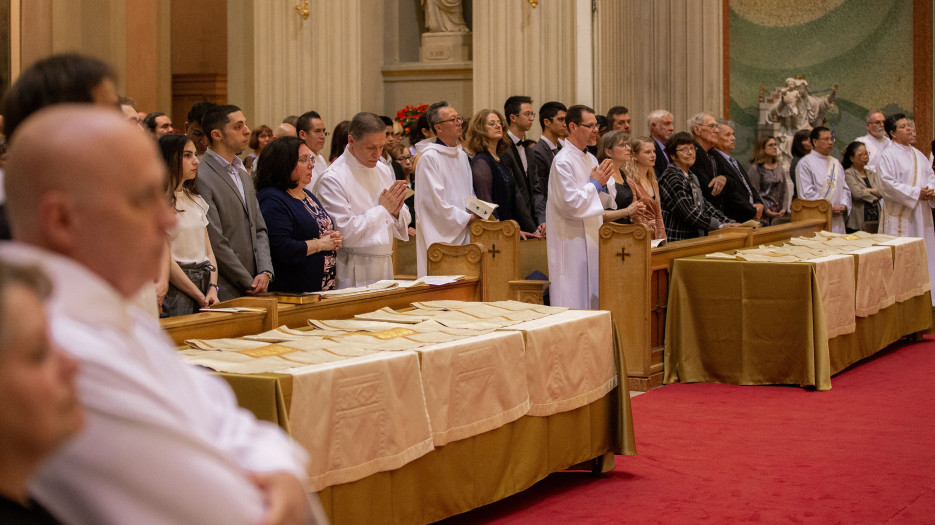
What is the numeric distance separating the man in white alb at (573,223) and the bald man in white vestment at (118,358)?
20.0 feet

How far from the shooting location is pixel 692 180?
8.35 m

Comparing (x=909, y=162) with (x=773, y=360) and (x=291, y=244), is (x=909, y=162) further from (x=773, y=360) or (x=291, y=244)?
(x=291, y=244)

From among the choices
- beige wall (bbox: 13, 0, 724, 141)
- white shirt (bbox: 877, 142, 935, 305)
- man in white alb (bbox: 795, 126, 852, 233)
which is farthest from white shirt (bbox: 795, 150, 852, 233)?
beige wall (bbox: 13, 0, 724, 141)

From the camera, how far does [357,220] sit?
5.80 metres

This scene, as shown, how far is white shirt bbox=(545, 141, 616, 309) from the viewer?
739 centimetres

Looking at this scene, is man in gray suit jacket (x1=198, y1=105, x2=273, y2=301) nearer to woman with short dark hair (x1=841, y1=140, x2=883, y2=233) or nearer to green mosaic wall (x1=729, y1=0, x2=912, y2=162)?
woman with short dark hair (x1=841, y1=140, x2=883, y2=233)

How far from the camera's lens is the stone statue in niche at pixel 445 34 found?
37.3 ft

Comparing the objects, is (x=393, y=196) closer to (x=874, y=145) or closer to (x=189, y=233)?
(x=189, y=233)

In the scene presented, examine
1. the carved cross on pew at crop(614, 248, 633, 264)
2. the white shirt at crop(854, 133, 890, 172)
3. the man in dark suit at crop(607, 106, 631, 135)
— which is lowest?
the carved cross on pew at crop(614, 248, 633, 264)

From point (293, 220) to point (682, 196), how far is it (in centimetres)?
374

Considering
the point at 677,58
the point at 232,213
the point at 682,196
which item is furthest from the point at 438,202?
the point at 677,58

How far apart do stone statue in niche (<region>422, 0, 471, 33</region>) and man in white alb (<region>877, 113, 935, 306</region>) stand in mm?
4394

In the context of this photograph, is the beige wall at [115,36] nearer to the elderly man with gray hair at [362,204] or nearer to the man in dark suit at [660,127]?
the elderly man with gray hair at [362,204]

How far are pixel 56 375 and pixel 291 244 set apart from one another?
4.20 m
